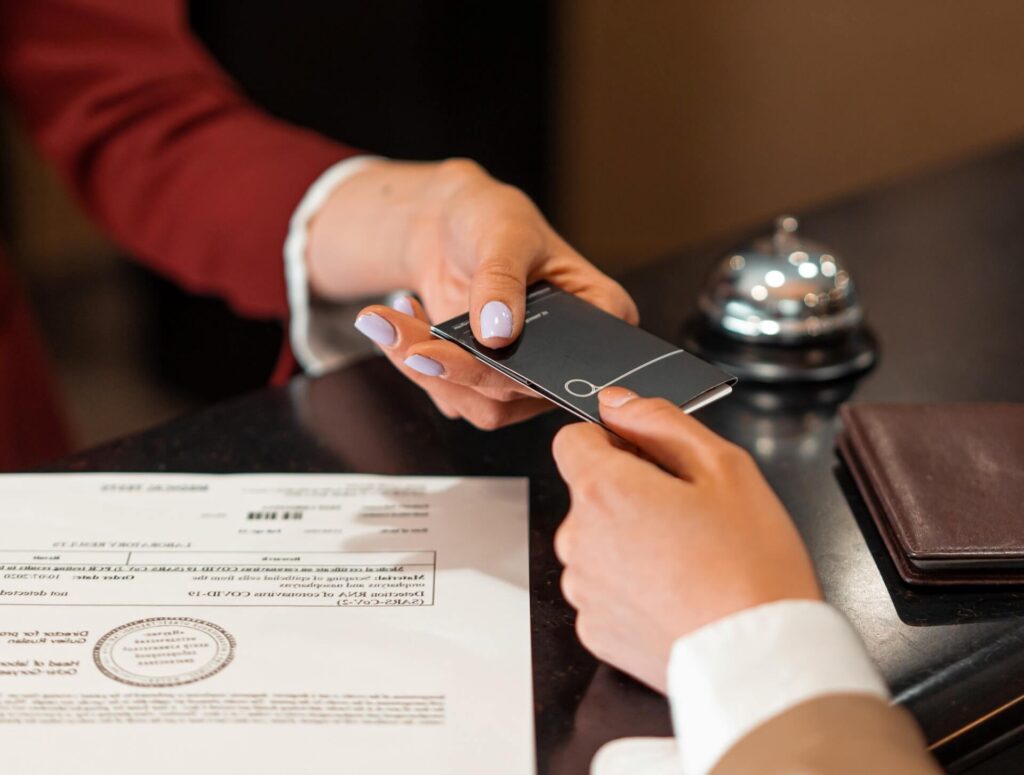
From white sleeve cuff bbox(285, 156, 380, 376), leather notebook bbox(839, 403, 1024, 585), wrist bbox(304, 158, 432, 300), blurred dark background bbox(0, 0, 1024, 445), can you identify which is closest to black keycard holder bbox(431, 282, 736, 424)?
leather notebook bbox(839, 403, 1024, 585)

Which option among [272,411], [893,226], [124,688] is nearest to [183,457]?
[272,411]

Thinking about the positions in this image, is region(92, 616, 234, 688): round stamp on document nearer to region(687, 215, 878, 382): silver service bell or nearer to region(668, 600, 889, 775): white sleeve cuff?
region(668, 600, 889, 775): white sleeve cuff

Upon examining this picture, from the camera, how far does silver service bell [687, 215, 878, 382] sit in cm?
80

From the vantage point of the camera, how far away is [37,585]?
571mm

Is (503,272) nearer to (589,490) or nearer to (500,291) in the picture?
(500,291)

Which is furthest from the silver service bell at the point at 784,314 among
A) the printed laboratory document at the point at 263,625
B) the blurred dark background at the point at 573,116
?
the blurred dark background at the point at 573,116

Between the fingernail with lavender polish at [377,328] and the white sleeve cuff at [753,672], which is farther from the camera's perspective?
the fingernail with lavender polish at [377,328]

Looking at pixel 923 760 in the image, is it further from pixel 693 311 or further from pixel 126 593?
pixel 693 311

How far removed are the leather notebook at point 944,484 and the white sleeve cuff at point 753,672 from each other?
0.13 metres

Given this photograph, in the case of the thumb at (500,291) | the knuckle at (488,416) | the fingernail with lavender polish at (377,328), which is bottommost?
the knuckle at (488,416)

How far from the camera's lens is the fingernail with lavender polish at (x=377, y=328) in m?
0.62

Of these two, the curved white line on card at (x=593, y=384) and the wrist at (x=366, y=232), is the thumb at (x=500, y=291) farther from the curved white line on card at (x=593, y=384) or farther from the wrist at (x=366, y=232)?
the wrist at (x=366, y=232)

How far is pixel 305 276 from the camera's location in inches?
37.9

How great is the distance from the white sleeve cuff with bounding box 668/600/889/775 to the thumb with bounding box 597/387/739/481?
76 millimetres
